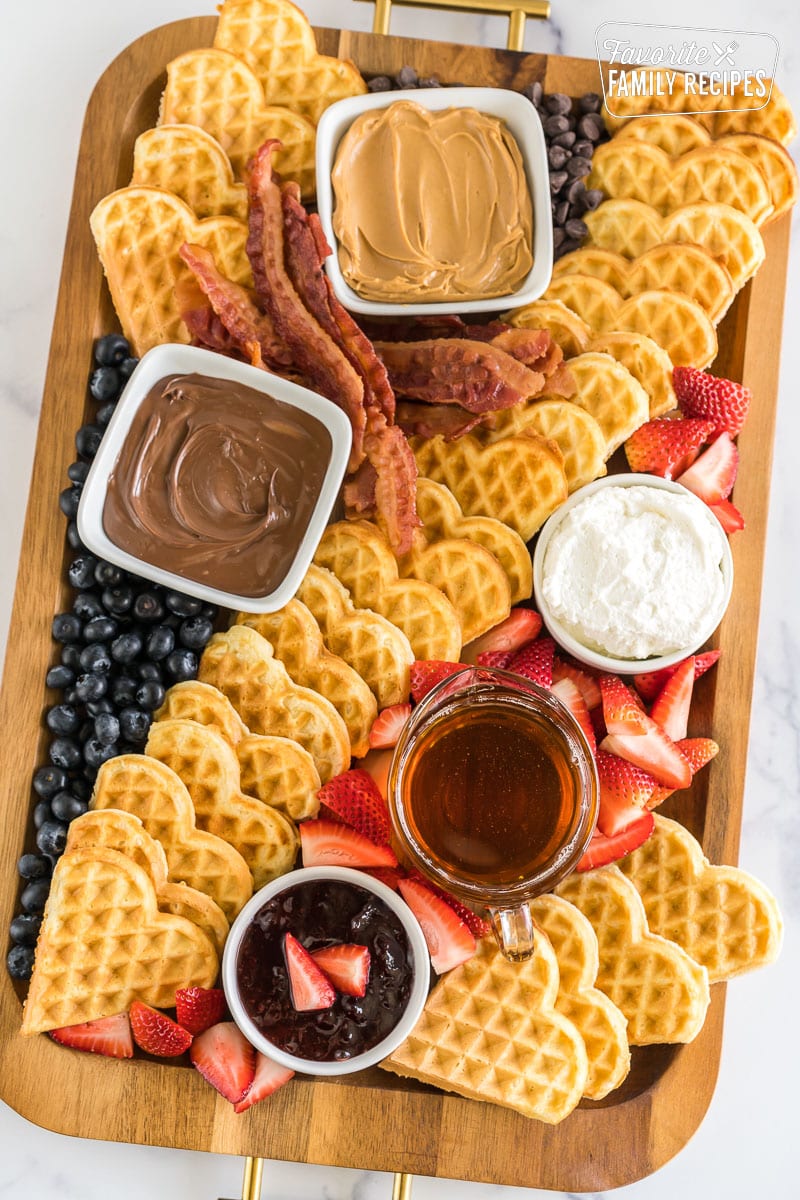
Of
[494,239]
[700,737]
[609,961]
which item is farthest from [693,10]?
[609,961]

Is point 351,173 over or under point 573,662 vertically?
over

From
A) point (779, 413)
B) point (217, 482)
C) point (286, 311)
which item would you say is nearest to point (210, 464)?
point (217, 482)

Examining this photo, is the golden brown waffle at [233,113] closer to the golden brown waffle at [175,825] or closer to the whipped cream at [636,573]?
the whipped cream at [636,573]

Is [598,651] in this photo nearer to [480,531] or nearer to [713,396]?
[480,531]

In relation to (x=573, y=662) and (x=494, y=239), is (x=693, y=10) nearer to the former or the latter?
(x=494, y=239)

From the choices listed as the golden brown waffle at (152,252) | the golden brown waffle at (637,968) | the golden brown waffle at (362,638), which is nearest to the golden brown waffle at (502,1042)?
the golden brown waffle at (637,968)

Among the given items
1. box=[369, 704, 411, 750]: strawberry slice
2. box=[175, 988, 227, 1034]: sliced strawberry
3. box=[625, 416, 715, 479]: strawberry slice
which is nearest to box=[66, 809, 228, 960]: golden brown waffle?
box=[175, 988, 227, 1034]: sliced strawberry

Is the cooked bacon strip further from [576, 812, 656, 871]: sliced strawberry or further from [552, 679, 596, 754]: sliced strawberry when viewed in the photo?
[576, 812, 656, 871]: sliced strawberry
